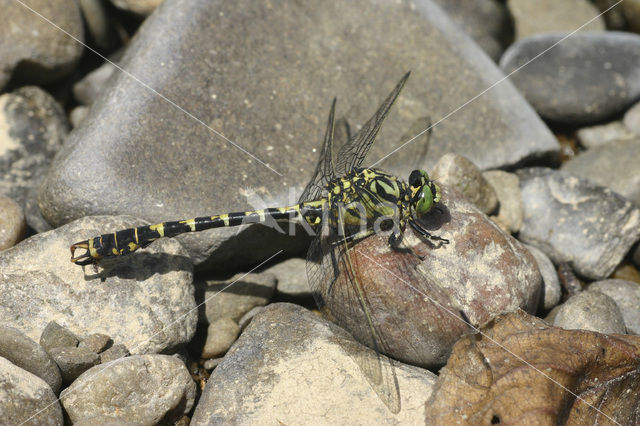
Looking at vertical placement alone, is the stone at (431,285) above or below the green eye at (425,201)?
below

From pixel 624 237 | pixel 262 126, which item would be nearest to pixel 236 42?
pixel 262 126

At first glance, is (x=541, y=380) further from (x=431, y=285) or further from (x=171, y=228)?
(x=171, y=228)

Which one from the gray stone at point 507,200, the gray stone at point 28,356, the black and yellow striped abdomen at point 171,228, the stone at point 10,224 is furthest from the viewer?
the gray stone at point 507,200

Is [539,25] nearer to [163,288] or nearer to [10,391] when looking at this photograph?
[163,288]

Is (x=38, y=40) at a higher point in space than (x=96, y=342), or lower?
higher

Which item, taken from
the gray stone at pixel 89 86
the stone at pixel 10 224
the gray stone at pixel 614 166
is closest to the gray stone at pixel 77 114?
the gray stone at pixel 89 86

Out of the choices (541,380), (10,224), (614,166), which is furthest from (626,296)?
(10,224)

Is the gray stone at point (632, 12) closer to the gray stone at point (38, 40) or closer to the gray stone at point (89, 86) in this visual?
the gray stone at point (89, 86)
